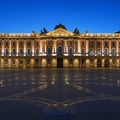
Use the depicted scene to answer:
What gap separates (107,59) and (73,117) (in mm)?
79004

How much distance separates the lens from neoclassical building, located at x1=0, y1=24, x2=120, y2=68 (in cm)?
8506

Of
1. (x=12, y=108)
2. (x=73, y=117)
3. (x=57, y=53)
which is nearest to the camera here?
(x=73, y=117)

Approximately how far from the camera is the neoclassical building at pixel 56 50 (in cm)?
8506

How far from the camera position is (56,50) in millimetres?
85438

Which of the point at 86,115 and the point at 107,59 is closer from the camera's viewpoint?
the point at 86,115

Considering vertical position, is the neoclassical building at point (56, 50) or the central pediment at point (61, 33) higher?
the central pediment at point (61, 33)

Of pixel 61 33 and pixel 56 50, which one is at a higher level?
pixel 61 33

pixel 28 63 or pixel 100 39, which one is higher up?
pixel 100 39

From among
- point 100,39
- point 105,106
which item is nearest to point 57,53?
point 100,39

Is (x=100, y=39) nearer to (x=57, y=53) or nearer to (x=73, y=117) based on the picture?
(x=57, y=53)

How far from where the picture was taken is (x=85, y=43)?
86.2 m

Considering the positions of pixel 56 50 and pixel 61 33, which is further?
pixel 56 50

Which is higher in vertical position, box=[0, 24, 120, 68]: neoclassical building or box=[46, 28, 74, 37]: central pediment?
box=[46, 28, 74, 37]: central pediment

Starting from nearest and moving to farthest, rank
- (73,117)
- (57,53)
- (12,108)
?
(73,117) → (12,108) → (57,53)
